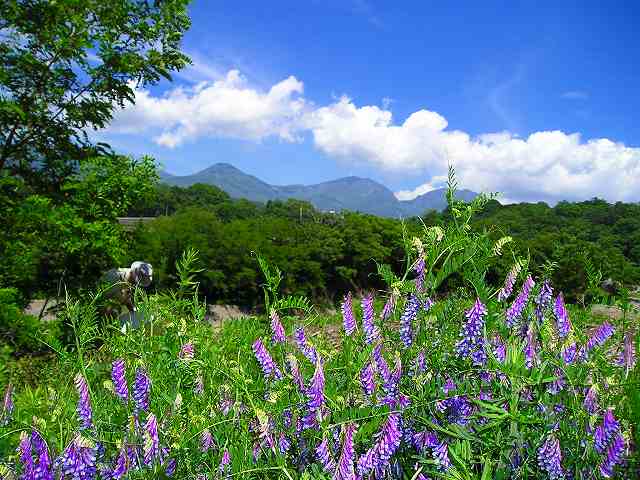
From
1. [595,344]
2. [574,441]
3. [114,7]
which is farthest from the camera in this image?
[114,7]

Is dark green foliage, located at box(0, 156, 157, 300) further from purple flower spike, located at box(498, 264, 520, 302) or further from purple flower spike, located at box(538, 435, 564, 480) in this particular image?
purple flower spike, located at box(538, 435, 564, 480)

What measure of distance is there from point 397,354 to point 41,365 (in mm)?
7978

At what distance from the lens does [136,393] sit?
6.23 ft

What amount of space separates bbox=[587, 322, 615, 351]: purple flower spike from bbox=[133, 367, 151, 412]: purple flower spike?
1826 mm

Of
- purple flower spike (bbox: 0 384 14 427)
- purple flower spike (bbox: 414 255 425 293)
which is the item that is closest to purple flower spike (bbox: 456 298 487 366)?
purple flower spike (bbox: 414 255 425 293)

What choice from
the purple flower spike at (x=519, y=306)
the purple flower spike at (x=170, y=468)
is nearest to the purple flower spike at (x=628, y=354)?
the purple flower spike at (x=519, y=306)

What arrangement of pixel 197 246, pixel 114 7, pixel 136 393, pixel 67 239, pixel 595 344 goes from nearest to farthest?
pixel 136 393 → pixel 595 344 → pixel 67 239 → pixel 114 7 → pixel 197 246

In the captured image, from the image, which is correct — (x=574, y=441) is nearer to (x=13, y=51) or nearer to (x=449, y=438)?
(x=449, y=438)

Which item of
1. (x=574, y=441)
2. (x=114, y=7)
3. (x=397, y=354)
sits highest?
(x=114, y=7)

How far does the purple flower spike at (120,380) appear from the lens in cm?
189

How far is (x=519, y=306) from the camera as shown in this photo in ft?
→ 6.42

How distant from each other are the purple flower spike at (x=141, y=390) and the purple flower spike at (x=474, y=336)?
3.88 ft

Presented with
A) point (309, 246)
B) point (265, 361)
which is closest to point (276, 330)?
point (265, 361)

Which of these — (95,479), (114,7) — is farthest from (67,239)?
(95,479)
